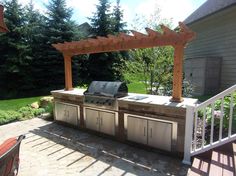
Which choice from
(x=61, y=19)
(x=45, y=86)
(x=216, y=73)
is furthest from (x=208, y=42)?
(x=45, y=86)

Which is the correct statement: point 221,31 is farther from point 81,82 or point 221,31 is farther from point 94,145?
point 81,82

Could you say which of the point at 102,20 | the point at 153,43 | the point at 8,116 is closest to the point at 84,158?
the point at 153,43

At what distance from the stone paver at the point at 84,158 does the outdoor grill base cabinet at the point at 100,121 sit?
209 millimetres

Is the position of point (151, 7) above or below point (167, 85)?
above

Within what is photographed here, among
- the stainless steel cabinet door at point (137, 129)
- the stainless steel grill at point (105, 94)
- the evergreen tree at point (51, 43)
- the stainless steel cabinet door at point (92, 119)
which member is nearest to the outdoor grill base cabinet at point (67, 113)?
the stainless steel cabinet door at point (92, 119)

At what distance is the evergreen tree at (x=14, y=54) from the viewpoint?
11.4 m

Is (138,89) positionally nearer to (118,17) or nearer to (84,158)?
(118,17)

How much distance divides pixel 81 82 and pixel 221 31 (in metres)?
8.74

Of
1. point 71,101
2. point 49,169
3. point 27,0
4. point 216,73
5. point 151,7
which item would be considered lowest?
point 49,169

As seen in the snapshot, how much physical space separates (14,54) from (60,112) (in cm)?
779

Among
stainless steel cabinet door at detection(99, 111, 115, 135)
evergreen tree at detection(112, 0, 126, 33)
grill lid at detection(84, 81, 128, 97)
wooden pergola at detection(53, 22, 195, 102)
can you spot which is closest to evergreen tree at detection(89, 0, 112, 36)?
evergreen tree at detection(112, 0, 126, 33)

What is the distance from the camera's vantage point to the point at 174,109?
343 centimetres

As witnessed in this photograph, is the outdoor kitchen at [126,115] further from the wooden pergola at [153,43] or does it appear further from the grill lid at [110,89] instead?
the wooden pergola at [153,43]

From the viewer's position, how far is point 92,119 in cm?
472
